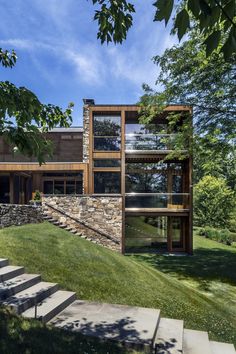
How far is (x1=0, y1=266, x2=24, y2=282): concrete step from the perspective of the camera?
7461 millimetres

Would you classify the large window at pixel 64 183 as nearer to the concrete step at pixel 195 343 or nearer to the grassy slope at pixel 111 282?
the grassy slope at pixel 111 282

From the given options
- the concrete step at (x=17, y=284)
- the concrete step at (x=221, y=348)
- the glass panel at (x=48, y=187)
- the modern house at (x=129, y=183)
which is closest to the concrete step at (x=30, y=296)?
the concrete step at (x=17, y=284)

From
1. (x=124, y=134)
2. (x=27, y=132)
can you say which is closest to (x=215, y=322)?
(x=27, y=132)

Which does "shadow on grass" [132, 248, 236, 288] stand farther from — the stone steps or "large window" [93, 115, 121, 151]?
"large window" [93, 115, 121, 151]

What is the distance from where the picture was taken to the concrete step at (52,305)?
586 centimetres

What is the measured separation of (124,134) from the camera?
20.3 meters

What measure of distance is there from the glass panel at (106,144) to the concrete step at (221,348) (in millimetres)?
15034

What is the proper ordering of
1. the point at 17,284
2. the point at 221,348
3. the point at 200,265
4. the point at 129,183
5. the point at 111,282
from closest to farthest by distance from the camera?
the point at 221,348, the point at 17,284, the point at 111,282, the point at 200,265, the point at 129,183

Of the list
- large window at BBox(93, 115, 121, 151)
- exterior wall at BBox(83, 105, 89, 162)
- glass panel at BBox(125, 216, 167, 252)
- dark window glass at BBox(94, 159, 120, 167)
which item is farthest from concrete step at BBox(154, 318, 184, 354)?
exterior wall at BBox(83, 105, 89, 162)

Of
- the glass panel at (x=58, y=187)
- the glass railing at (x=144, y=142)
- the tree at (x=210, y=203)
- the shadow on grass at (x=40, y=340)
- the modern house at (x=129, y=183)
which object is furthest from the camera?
the tree at (x=210, y=203)

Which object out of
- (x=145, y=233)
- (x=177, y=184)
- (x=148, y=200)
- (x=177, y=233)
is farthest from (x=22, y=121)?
(x=177, y=233)

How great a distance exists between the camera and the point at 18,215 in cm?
1697

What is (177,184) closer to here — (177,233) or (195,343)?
(177,233)

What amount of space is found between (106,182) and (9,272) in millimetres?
13145
